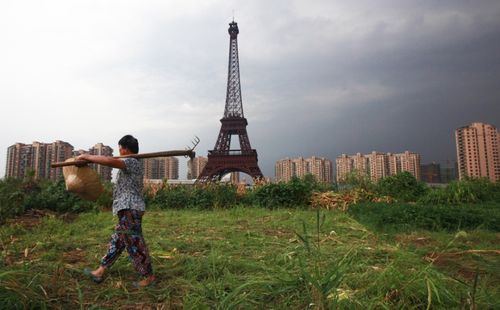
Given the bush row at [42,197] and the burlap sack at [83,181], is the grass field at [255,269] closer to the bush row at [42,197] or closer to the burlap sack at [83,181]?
the burlap sack at [83,181]

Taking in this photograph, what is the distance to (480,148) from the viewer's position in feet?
84.4

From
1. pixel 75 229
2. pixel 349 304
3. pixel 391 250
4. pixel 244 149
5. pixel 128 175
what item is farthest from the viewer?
pixel 244 149

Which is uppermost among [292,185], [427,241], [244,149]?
[244,149]

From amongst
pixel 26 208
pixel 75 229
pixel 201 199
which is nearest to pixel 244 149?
pixel 201 199

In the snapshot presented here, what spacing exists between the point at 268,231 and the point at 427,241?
2338 millimetres

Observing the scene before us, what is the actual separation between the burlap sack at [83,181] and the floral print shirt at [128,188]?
22 cm

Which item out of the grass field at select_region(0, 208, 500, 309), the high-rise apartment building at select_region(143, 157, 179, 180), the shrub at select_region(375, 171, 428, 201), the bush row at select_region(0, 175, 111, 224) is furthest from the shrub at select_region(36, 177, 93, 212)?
the high-rise apartment building at select_region(143, 157, 179, 180)

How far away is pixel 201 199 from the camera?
9.02 m

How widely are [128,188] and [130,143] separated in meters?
0.44

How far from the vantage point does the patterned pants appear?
2672mm

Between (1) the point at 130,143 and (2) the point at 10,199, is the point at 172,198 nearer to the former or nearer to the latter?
(2) the point at 10,199

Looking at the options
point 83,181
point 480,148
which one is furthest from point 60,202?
point 480,148

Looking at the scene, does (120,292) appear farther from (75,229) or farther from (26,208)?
(26,208)

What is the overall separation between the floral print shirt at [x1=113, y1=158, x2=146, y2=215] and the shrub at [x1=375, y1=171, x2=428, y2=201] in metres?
8.67
